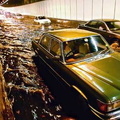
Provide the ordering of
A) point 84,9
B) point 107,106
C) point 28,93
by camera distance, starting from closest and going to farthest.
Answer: point 107,106
point 28,93
point 84,9

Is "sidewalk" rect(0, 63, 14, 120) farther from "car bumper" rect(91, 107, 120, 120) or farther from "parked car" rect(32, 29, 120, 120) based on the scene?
"car bumper" rect(91, 107, 120, 120)

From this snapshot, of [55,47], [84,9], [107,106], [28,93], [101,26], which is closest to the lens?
[107,106]

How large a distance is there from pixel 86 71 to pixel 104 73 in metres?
0.37

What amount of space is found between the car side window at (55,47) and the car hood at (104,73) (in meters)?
0.84

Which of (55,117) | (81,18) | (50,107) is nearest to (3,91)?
(50,107)

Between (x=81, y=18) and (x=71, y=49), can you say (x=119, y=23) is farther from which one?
(x=81, y=18)

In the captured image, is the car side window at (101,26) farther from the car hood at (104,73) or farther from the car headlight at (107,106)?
the car headlight at (107,106)

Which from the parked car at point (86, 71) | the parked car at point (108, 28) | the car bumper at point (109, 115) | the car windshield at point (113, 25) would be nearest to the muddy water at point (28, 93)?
the parked car at point (86, 71)

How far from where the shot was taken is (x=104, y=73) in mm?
3357

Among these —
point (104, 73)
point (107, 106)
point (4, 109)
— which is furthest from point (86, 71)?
point (4, 109)

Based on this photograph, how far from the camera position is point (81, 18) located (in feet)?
56.9

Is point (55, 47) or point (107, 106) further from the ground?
point (55, 47)

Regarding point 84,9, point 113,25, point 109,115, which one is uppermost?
point 84,9

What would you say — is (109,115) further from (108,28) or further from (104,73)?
(108,28)
